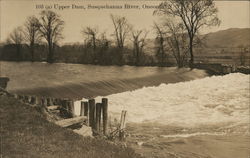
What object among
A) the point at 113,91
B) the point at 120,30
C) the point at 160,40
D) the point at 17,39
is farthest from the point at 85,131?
the point at 160,40

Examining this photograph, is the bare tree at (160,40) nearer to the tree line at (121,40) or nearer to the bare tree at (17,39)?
the tree line at (121,40)

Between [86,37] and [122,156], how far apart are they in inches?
503

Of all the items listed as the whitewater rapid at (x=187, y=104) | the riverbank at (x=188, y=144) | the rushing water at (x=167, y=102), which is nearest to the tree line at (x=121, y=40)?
the rushing water at (x=167, y=102)

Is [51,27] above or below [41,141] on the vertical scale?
above

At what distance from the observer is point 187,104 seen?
1439 centimetres

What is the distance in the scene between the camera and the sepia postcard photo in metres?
Result: 7.46

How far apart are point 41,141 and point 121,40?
723 inches

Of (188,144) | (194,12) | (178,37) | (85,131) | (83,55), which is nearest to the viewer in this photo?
(85,131)

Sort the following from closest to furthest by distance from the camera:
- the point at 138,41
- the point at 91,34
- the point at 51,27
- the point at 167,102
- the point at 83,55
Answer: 1. the point at 51,27
2. the point at 167,102
3. the point at 91,34
4. the point at 83,55
5. the point at 138,41

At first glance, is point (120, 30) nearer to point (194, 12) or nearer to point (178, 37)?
point (194, 12)

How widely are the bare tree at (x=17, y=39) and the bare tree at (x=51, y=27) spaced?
86cm

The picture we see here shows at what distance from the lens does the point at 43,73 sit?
1803 cm

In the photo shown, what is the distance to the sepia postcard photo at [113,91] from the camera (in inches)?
294

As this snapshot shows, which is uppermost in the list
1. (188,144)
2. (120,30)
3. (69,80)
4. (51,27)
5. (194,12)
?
(194,12)
